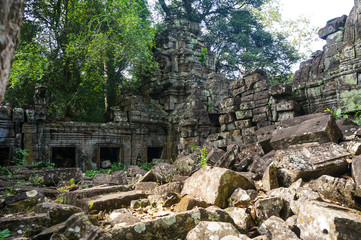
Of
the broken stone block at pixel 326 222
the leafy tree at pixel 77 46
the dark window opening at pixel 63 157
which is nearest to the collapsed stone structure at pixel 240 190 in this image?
the broken stone block at pixel 326 222

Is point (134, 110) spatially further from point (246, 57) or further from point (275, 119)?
point (246, 57)

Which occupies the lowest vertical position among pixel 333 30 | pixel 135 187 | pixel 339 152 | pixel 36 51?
pixel 135 187

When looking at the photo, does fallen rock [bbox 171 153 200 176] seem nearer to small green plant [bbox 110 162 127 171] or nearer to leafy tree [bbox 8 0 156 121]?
small green plant [bbox 110 162 127 171]

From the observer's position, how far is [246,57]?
2084 centimetres

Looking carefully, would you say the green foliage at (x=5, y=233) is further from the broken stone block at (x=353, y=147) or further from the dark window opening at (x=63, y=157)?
the dark window opening at (x=63, y=157)

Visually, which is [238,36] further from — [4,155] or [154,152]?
[4,155]

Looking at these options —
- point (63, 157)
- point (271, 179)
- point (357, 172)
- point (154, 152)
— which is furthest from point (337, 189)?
point (63, 157)

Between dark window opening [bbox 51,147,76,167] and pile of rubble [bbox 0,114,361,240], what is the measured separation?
9.50 metres

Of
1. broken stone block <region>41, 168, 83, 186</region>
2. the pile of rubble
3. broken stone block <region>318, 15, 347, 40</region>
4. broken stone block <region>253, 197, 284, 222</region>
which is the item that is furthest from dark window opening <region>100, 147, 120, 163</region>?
broken stone block <region>253, 197, 284, 222</region>

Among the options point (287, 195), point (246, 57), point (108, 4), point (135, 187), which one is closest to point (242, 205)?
point (287, 195)

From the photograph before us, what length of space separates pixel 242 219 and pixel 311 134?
2338 millimetres

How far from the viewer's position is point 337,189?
2.63m

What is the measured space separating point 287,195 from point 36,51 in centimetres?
1374

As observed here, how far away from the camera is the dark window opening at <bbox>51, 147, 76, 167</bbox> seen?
12880 mm
